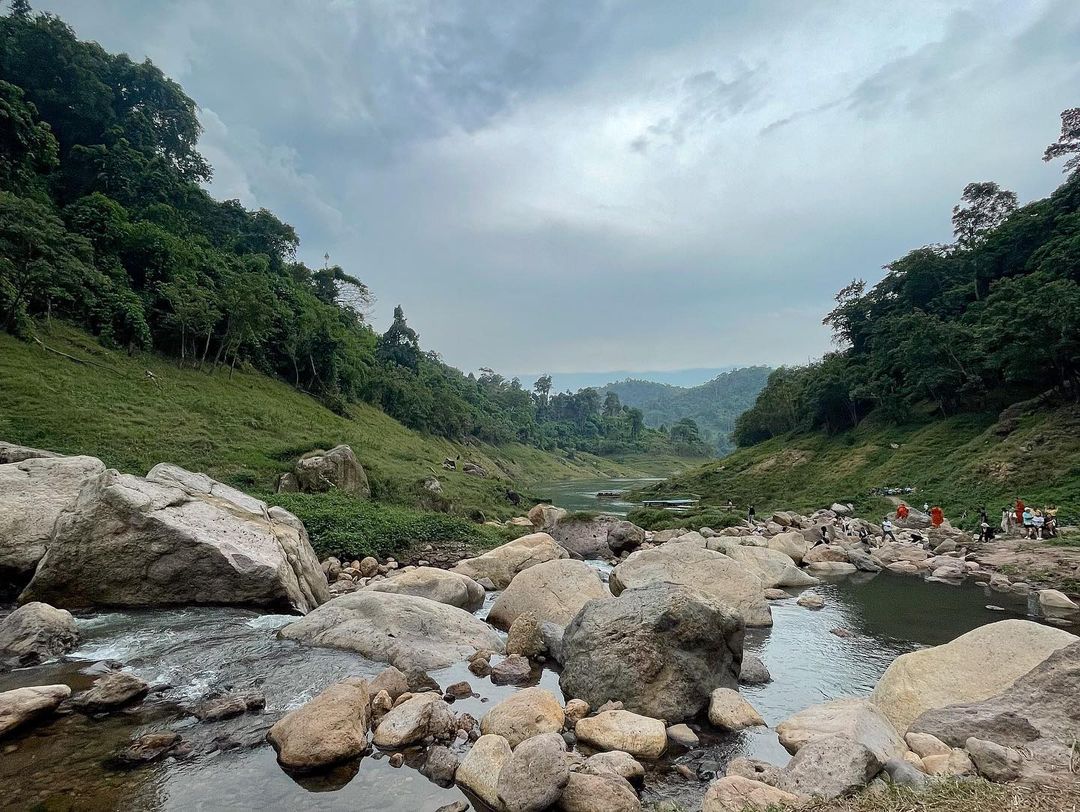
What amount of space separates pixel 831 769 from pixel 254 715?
300 inches

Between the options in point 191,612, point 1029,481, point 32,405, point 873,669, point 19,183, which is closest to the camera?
point 873,669

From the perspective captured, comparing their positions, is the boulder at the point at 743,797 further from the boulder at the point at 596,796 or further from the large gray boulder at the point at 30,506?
the large gray boulder at the point at 30,506

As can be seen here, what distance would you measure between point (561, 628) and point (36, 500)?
13.1m

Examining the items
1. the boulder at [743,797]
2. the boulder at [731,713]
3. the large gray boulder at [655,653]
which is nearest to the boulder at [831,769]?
the boulder at [743,797]

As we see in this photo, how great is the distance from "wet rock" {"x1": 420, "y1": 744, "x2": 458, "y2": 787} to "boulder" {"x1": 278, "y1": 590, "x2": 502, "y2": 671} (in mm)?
3027

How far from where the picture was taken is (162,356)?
156 ft

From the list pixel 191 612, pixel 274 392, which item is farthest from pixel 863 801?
pixel 274 392

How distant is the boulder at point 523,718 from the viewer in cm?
743

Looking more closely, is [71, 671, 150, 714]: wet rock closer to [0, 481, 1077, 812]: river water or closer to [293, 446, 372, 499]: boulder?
[0, 481, 1077, 812]: river water

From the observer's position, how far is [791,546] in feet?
83.4

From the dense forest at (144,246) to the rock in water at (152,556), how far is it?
33824mm

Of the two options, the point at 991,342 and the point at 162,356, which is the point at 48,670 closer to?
the point at 162,356

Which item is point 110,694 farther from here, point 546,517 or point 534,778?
point 546,517

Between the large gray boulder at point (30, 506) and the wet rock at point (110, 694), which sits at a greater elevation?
the large gray boulder at point (30, 506)
